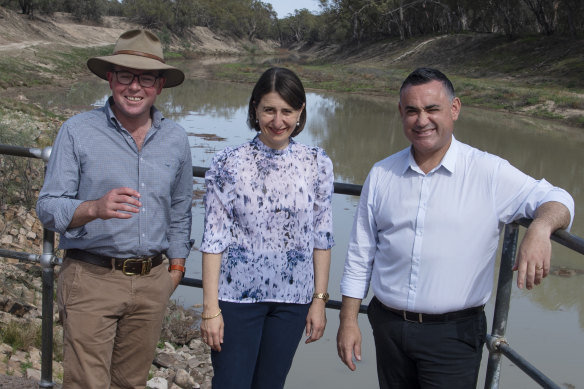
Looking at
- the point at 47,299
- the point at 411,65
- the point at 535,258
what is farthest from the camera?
the point at 411,65

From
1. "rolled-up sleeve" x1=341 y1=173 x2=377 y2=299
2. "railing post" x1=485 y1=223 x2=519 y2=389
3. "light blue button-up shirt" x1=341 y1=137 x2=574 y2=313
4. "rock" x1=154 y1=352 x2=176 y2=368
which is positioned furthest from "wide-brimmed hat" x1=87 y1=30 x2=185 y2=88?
"rock" x1=154 y1=352 x2=176 y2=368

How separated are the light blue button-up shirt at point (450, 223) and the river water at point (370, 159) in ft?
10.6

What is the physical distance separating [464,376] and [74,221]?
1.50m

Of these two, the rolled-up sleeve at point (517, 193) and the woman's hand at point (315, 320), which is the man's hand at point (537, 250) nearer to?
the rolled-up sleeve at point (517, 193)

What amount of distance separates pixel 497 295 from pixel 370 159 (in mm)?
14111

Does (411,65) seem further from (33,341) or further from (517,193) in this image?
(517,193)

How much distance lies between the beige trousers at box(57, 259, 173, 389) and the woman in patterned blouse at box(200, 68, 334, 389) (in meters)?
0.32

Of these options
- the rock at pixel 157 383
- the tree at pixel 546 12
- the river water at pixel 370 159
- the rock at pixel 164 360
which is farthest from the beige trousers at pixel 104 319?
the tree at pixel 546 12

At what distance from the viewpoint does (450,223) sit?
2.20 metres

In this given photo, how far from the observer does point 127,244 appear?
251 centimetres

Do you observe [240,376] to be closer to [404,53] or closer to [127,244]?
[127,244]

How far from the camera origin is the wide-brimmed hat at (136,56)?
2.55m

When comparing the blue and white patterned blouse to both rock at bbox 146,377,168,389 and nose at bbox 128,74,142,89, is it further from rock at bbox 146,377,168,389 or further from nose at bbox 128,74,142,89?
rock at bbox 146,377,168,389

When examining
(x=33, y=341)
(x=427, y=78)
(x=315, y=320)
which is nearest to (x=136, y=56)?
(x=427, y=78)
